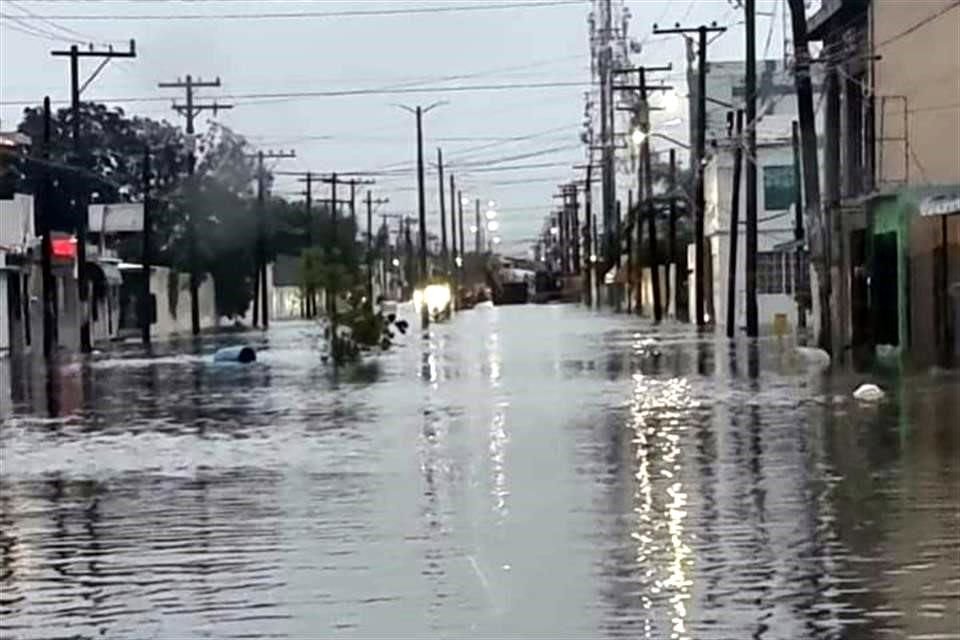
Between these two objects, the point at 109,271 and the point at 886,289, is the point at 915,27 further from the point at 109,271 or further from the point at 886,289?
the point at 109,271

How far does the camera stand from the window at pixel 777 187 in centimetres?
8338

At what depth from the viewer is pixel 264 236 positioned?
368 feet

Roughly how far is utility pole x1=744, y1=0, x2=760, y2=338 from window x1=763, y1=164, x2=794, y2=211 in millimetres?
18357

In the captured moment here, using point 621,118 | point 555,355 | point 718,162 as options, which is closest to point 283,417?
point 555,355

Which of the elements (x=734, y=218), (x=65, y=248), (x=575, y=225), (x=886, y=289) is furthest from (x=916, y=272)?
(x=575, y=225)

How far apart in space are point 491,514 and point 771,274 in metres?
67.2

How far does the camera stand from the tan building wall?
43.9 meters

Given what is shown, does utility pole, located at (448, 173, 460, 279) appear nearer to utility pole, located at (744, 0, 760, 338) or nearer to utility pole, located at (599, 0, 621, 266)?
utility pole, located at (599, 0, 621, 266)

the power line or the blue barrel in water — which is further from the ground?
the power line

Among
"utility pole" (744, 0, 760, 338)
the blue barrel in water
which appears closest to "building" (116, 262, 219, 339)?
"utility pole" (744, 0, 760, 338)

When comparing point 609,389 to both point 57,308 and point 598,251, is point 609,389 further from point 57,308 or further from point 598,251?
point 598,251

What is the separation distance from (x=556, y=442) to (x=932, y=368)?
Answer: 16251mm

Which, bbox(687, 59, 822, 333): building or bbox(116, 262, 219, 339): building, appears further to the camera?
bbox(116, 262, 219, 339): building

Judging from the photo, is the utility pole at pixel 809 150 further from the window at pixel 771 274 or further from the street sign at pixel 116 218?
the street sign at pixel 116 218
